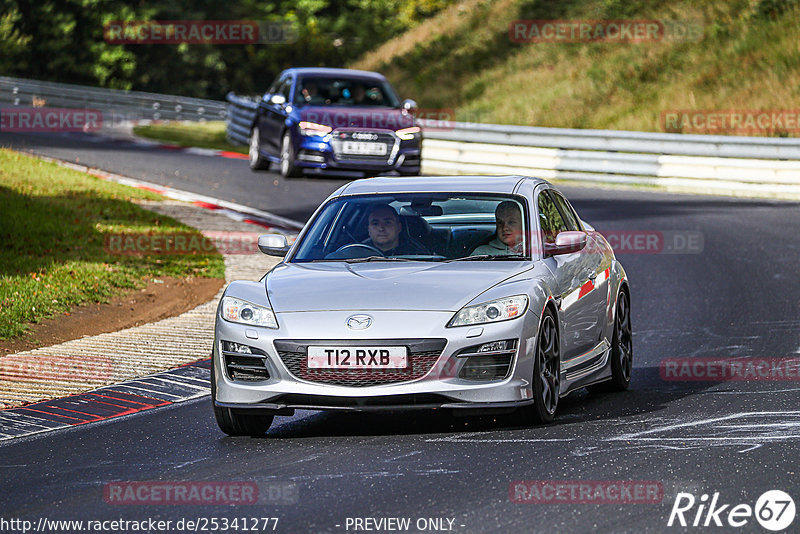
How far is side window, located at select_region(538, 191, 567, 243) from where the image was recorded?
9305mm

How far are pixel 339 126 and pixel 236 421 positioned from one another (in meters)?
16.2

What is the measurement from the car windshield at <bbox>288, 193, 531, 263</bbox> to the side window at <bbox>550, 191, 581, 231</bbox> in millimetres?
745

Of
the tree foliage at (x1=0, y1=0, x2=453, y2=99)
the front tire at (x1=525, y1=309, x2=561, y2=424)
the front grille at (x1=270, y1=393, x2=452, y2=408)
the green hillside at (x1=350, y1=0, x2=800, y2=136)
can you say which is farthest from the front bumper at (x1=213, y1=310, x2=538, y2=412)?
the tree foliage at (x1=0, y1=0, x2=453, y2=99)

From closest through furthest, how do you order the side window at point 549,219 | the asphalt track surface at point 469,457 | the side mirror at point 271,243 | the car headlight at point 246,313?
the asphalt track surface at point 469,457 → the car headlight at point 246,313 → the side mirror at point 271,243 → the side window at point 549,219

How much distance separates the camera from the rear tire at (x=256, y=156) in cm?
2650

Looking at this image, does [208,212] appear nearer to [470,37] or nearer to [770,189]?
[770,189]

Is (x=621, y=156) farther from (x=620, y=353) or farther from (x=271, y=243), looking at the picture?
(x=271, y=243)

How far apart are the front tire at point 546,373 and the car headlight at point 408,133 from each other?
15789 millimetres

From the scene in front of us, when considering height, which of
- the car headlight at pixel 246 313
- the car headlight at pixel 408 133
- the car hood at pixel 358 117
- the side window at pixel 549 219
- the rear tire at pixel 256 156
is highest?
the side window at pixel 549 219

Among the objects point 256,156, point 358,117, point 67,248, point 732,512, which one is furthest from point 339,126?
point 732,512

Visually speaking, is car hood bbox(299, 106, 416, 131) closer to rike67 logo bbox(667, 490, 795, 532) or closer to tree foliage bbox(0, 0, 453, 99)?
rike67 logo bbox(667, 490, 795, 532)

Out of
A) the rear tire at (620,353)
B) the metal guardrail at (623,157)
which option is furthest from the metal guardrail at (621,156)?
the rear tire at (620,353)

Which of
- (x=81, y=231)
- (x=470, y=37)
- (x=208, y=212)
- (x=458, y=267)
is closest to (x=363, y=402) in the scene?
(x=458, y=267)

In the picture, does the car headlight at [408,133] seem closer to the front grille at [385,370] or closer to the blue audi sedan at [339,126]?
the blue audi sedan at [339,126]
